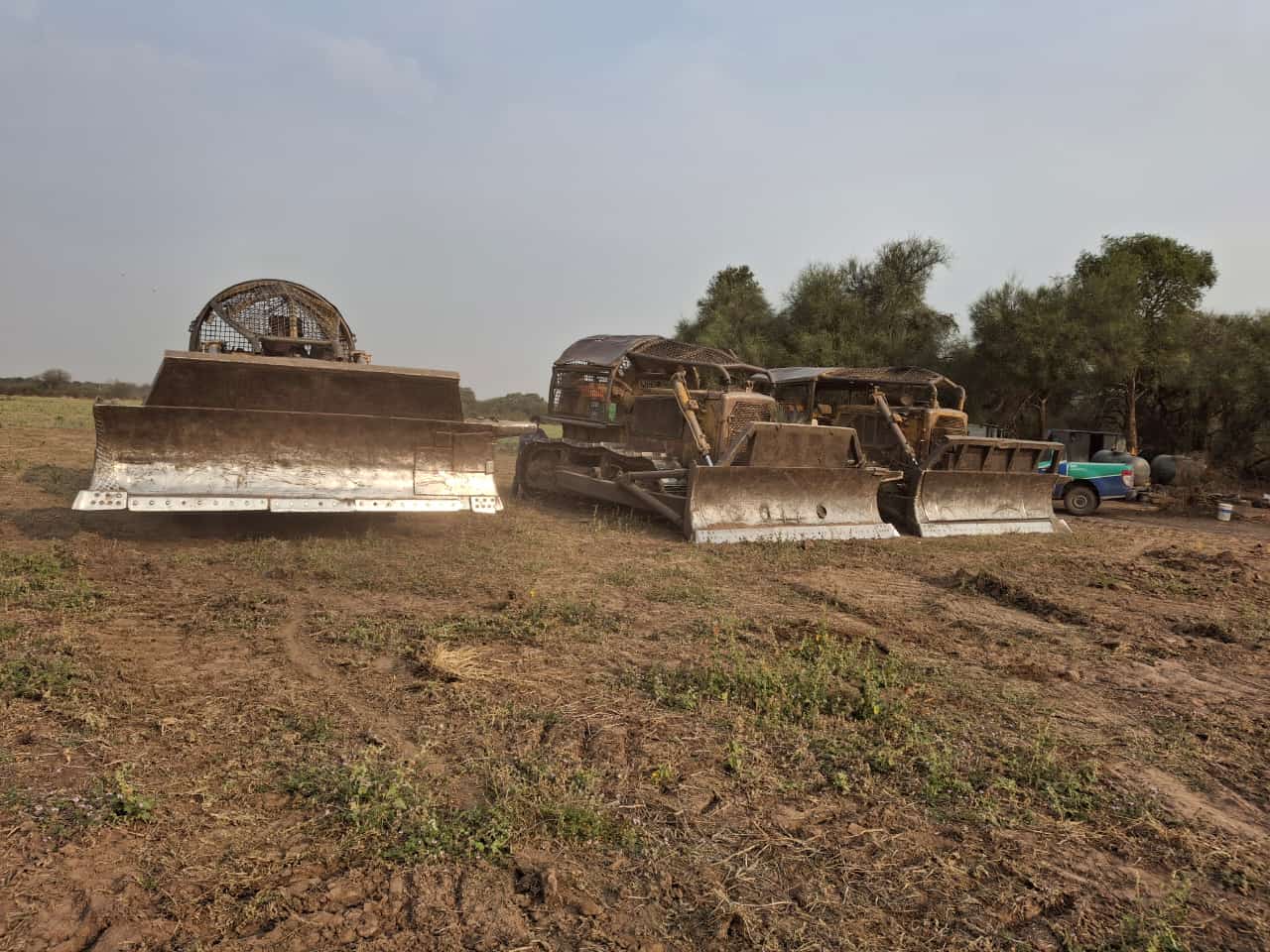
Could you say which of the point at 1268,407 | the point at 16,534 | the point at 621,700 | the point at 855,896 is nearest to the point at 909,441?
the point at 621,700

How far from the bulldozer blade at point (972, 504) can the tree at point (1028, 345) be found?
485 inches

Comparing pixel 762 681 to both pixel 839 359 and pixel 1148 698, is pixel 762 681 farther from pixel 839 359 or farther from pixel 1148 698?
pixel 839 359

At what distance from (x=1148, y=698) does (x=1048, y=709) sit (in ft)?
2.47

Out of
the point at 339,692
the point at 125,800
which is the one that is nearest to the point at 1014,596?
the point at 339,692

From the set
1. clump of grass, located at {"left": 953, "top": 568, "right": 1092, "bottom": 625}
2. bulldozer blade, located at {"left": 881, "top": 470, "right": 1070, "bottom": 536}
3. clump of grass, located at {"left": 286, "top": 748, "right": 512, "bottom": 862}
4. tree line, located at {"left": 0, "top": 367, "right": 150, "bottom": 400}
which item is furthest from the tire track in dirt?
tree line, located at {"left": 0, "top": 367, "right": 150, "bottom": 400}

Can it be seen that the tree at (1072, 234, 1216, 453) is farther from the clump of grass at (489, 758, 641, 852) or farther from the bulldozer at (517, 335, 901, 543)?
the clump of grass at (489, 758, 641, 852)

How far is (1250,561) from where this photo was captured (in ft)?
28.6

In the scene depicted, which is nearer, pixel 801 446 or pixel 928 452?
pixel 801 446

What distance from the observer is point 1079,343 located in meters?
21.9

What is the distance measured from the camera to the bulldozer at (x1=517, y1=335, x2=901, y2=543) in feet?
28.1

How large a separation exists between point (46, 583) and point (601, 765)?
4.29 meters

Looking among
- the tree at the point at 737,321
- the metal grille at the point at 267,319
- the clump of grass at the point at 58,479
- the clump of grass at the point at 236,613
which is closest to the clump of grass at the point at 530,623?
the clump of grass at the point at 236,613

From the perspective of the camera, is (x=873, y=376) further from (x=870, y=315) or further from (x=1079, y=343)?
(x=870, y=315)

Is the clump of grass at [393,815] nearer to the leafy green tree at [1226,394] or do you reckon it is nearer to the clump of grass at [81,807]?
the clump of grass at [81,807]
